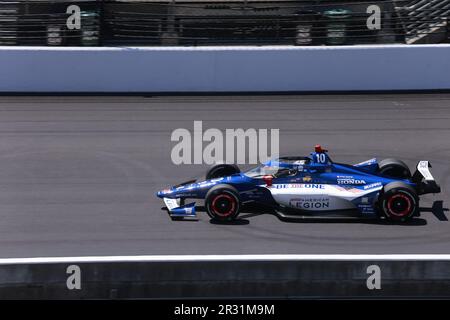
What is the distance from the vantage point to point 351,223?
476 inches

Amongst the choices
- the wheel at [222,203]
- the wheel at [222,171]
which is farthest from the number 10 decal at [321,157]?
the wheel at [222,171]

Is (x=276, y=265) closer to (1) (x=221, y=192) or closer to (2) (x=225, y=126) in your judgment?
(1) (x=221, y=192)

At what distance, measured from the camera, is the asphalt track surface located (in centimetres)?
1146

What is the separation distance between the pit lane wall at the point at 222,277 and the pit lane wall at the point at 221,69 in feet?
26.6

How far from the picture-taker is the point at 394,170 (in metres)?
12.9

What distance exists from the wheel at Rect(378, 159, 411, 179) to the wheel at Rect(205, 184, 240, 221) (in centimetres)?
221

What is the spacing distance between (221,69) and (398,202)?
690 centimetres

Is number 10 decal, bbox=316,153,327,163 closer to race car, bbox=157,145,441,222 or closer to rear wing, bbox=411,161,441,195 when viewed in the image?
race car, bbox=157,145,441,222

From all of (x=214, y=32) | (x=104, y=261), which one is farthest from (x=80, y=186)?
(x=214, y=32)

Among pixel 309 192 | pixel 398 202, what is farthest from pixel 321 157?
pixel 398 202

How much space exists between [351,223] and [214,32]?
25.6 feet

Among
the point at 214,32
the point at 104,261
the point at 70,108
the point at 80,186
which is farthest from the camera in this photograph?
the point at 214,32

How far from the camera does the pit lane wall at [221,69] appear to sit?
58.8 ft

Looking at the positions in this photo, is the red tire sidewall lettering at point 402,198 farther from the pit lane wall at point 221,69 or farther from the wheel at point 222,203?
the pit lane wall at point 221,69
